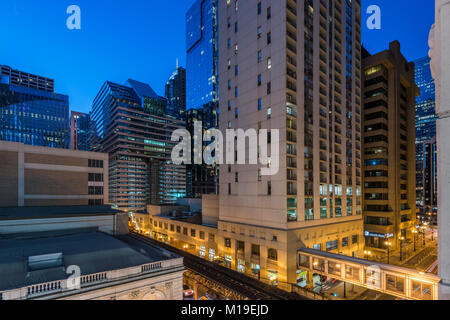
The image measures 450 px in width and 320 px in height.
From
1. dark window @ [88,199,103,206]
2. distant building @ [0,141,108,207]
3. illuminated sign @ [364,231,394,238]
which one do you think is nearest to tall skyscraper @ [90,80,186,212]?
dark window @ [88,199,103,206]

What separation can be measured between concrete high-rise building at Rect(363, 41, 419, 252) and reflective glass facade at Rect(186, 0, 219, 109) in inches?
4610

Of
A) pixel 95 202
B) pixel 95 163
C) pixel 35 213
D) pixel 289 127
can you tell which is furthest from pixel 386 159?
pixel 35 213

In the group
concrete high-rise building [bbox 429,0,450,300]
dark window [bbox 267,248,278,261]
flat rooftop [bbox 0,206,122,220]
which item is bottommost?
dark window [bbox 267,248,278,261]

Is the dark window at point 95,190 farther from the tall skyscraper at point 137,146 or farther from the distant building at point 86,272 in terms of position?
the tall skyscraper at point 137,146

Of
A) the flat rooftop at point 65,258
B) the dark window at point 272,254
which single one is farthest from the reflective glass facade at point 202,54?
the flat rooftop at point 65,258

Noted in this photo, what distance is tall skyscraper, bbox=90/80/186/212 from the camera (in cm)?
12800

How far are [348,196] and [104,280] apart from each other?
51026 millimetres

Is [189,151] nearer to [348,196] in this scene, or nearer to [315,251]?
[348,196]

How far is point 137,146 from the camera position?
441ft

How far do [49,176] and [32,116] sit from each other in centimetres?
13986

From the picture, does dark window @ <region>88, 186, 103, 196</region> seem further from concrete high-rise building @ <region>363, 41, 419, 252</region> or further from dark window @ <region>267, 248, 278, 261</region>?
concrete high-rise building @ <region>363, 41, 419, 252</region>

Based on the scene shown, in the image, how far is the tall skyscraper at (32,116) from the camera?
14600cm

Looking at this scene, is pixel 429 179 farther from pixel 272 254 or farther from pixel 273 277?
pixel 273 277
